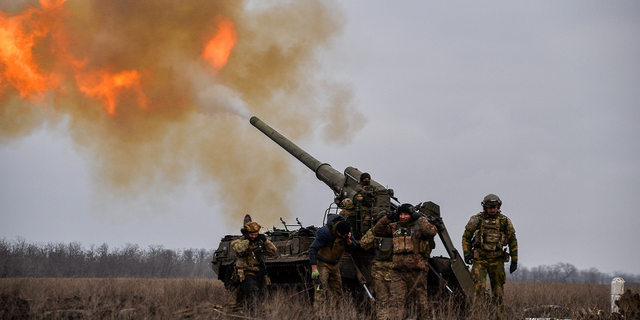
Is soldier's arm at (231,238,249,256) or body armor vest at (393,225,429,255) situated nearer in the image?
body armor vest at (393,225,429,255)

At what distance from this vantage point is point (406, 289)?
8.35m

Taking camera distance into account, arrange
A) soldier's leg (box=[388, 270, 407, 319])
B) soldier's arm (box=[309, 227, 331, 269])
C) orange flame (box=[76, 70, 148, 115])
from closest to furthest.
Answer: soldier's leg (box=[388, 270, 407, 319]) < soldier's arm (box=[309, 227, 331, 269]) < orange flame (box=[76, 70, 148, 115])

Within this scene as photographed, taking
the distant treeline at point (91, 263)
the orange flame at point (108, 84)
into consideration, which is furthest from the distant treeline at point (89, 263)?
the orange flame at point (108, 84)

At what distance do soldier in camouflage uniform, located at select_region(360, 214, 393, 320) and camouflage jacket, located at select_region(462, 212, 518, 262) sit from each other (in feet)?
4.49

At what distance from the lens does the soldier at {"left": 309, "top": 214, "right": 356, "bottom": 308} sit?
30.0ft

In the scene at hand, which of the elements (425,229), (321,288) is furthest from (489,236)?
(321,288)

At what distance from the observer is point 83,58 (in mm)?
15523

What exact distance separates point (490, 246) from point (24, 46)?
13.1m

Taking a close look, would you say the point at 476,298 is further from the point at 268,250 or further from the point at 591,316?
the point at 268,250

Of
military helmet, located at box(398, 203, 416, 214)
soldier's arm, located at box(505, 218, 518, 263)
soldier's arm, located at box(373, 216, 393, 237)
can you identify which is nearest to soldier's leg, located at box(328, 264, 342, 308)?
soldier's arm, located at box(373, 216, 393, 237)

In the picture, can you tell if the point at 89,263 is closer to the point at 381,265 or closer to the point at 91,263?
the point at 91,263

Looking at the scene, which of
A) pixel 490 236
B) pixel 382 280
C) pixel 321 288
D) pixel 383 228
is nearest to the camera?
pixel 383 228

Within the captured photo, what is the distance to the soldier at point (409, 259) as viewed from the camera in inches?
324

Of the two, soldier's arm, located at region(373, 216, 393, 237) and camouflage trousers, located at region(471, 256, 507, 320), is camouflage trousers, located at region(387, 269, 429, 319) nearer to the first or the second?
soldier's arm, located at region(373, 216, 393, 237)
